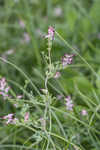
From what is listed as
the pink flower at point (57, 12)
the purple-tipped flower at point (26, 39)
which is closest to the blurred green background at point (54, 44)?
the purple-tipped flower at point (26, 39)

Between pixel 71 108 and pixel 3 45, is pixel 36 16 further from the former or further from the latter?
pixel 71 108

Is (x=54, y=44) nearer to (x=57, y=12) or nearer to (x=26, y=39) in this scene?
(x=26, y=39)

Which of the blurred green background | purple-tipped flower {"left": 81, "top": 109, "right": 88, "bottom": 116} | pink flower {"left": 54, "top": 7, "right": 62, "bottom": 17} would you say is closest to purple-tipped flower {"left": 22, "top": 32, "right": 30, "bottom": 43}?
the blurred green background

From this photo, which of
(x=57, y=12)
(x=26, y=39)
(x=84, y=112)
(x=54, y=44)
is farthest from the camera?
(x=57, y=12)

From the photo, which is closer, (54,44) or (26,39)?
(54,44)

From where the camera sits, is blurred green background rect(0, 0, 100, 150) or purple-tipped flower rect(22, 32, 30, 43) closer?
blurred green background rect(0, 0, 100, 150)

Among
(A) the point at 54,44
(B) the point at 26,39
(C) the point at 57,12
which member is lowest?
(A) the point at 54,44

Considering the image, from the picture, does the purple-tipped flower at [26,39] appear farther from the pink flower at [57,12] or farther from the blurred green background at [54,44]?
the pink flower at [57,12]

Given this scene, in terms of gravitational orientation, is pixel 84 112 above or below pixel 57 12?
below

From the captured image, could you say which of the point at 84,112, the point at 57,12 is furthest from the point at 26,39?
the point at 84,112

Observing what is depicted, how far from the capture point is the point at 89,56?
1698 mm

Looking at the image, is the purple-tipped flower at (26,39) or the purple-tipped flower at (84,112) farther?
the purple-tipped flower at (26,39)

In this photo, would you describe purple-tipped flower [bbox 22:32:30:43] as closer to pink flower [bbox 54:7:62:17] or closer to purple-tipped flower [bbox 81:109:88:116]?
pink flower [bbox 54:7:62:17]

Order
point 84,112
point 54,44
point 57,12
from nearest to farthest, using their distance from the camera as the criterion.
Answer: point 84,112
point 54,44
point 57,12
